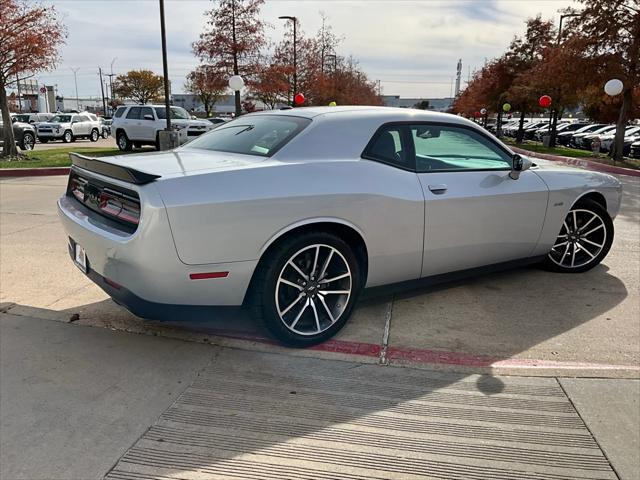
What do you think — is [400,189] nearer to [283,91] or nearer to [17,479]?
[17,479]

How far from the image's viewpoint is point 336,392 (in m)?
3.01

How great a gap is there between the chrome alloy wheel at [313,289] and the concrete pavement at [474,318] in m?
0.21

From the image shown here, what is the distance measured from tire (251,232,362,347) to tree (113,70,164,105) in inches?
3254

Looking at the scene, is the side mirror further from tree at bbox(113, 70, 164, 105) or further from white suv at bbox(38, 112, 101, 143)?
tree at bbox(113, 70, 164, 105)

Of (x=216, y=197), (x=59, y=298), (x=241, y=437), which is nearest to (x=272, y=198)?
(x=216, y=197)

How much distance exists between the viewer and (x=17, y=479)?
225 cm

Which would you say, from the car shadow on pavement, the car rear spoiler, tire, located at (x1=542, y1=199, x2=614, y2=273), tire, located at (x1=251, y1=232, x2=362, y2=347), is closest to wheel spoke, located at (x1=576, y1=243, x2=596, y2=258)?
tire, located at (x1=542, y1=199, x2=614, y2=273)

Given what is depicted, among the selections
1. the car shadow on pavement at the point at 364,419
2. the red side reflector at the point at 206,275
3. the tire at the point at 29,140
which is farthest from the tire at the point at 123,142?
the red side reflector at the point at 206,275

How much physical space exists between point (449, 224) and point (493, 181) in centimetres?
62

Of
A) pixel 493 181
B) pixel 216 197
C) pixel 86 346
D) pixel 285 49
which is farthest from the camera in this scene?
pixel 285 49

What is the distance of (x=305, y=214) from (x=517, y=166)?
204 cm

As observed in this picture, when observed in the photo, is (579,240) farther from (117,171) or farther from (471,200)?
(117,171)

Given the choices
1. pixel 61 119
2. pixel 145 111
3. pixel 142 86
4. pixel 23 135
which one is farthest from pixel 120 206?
pixel 142 86

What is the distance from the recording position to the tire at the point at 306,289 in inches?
128
